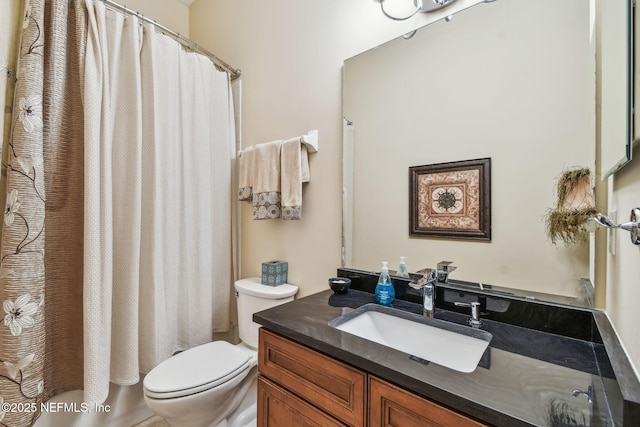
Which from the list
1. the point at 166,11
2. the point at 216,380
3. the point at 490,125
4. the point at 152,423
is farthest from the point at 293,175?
the point at 166,11

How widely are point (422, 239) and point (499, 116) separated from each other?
0.54 metres

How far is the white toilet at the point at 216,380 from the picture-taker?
1147 millimetres

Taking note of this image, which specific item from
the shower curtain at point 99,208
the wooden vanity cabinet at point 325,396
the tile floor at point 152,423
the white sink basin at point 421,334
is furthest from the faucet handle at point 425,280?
the tile floor at point 152,423

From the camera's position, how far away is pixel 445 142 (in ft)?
3.69

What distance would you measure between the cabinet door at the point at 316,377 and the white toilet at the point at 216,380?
41 centimetres

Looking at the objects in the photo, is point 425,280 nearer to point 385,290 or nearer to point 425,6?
point 385,290

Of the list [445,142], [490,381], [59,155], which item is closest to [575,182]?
[445,142]

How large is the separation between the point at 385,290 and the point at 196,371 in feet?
3.08

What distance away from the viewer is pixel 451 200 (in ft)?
3.64

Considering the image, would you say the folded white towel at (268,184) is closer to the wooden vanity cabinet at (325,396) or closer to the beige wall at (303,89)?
the beige wall at (303,89)

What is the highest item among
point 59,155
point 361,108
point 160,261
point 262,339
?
point 361,108

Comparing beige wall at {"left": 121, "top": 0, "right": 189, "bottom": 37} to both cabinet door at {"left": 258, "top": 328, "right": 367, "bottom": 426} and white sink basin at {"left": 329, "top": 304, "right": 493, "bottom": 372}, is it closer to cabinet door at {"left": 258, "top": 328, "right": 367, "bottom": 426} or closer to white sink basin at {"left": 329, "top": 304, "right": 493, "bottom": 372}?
cabinet door at {"left": 258, "top": 328, "right": 367, "bottom": 426}

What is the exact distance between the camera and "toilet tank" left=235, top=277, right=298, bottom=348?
1.54 metres

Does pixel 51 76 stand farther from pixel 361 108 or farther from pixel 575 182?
pixel 575 182
